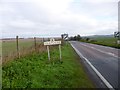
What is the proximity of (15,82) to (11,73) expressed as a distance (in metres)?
1.79

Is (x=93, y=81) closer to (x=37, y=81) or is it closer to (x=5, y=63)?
(x=37, y=81)

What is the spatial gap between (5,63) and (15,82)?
446 centimetres

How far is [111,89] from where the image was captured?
9.73m

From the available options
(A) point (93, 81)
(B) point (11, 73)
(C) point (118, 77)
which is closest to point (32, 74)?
(B) point (11, 73)

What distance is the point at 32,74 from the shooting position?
12.1 metres

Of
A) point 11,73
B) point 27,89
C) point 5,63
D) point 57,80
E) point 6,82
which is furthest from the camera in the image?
point 5,63

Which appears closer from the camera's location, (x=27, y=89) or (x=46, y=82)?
(x=27, y=89)

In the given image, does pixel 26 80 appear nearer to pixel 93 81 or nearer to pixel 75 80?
pixel 75 80

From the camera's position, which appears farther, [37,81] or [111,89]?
[37,81]

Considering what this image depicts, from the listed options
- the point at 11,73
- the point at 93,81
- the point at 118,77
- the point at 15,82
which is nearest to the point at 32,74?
the point at 11,73

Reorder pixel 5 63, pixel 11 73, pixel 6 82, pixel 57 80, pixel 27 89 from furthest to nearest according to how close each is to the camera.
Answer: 1. pixel 5 63
2. pixel 11 73
3. pixel 57 80
4. pixel 6 82
5. pixel 27 89

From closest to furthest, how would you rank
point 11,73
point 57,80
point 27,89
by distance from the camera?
point 27,89 → point 57,80 → point 11,73

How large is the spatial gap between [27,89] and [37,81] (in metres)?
1.46

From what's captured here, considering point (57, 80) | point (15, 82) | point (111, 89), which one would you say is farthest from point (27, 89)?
point (111, 89)
